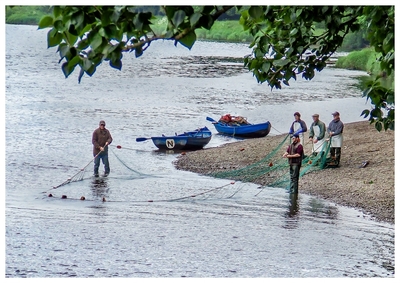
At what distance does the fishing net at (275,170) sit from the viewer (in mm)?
24875

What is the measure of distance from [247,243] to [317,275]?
2.89 meters

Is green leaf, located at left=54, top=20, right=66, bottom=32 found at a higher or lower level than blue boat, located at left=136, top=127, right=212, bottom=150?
higher

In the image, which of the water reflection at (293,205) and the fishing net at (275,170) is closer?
the water reflection at (293,205)

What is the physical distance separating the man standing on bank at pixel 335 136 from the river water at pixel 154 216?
2.48 meters

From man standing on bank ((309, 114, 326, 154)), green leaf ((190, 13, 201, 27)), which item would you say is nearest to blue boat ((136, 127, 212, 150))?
man standing on bank ((309, 114, 326, 154))

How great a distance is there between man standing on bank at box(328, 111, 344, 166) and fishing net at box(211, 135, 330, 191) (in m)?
0.23

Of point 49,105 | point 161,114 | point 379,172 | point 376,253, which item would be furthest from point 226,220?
point 49,105

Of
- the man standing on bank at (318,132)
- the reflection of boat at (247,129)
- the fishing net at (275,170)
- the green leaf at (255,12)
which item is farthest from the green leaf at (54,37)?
the reflection of boat at (247,129)

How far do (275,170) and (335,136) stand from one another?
260 centimetres

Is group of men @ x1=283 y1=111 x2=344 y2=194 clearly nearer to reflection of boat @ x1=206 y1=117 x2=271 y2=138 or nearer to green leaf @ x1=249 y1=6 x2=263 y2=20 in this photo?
reflection of boat @ x1=206 y1=117 x2=271 y2=138

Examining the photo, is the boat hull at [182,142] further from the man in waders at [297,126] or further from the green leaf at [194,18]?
the green leaf at [194,18]

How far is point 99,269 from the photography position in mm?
14938

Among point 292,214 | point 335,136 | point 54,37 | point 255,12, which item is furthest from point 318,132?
point 54,37

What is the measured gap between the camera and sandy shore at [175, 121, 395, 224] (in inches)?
858
